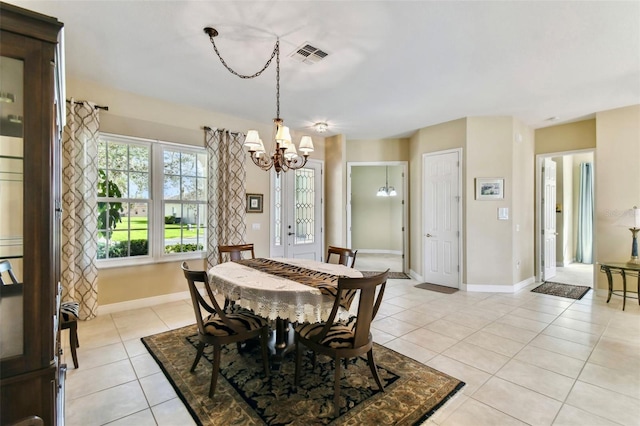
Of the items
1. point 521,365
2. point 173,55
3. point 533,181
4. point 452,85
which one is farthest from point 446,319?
point 173,55

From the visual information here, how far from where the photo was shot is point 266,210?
202 inches

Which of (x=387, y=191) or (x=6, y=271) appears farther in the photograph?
(x=387, y=191)

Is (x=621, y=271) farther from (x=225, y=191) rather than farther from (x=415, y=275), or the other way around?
(x=225, y=191)

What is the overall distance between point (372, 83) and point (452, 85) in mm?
988

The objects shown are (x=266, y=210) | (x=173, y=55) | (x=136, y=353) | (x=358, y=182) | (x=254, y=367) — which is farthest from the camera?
(x=358, y=182)

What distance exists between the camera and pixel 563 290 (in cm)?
491

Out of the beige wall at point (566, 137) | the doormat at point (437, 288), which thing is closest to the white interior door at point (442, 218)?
the doormat at point (437, 288)

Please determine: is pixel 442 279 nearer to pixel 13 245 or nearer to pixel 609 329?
pixel 609 329

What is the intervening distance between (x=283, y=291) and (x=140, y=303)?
2865 mm

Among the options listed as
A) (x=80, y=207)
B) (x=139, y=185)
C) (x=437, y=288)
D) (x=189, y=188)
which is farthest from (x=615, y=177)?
(x=80, y=207)

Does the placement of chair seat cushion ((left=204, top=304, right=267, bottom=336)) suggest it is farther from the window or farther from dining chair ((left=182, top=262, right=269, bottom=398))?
the window

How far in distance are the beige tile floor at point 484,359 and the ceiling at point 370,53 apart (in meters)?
2.88

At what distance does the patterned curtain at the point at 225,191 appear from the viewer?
439cm

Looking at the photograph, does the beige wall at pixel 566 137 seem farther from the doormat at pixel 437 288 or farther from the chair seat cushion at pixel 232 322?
the chair seat cushion at pixel 232 322
